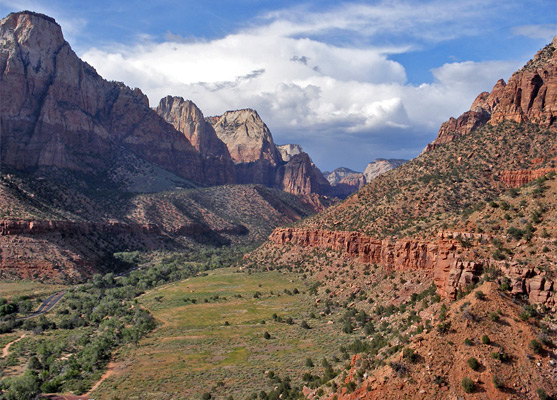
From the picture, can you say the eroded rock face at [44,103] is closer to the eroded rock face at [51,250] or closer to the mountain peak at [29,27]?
the mountain peak at [29,27]

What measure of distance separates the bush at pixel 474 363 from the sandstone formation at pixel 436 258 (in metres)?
4.63

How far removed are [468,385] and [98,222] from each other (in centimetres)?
11762

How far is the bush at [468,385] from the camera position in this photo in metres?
20.9

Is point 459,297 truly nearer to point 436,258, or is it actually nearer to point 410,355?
point 410,355

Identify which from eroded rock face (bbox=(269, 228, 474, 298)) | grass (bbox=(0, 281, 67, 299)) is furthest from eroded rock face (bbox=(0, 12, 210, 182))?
eroded rock face (bbox=(269, 228, 474, 298))

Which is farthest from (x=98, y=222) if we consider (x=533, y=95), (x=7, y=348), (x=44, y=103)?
(x=533, y=95)

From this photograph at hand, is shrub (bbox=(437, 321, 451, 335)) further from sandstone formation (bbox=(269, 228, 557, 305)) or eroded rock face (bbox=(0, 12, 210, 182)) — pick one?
eroded rock face (bbox=(0, 12, 210, 182))

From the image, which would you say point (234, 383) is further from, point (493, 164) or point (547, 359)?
point (493, 164)

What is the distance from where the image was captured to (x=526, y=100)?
73.3 meters

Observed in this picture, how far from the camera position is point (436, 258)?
31.1 metres

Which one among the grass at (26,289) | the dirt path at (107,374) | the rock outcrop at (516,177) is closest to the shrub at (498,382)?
the dirt path at (107,374)

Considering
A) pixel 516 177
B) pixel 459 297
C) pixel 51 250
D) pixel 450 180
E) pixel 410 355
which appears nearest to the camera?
pixel 410 355

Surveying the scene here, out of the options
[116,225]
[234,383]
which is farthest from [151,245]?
[234,383]

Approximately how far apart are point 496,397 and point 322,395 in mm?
8988
